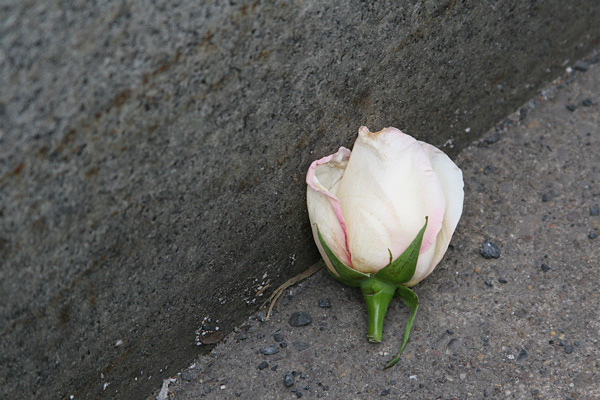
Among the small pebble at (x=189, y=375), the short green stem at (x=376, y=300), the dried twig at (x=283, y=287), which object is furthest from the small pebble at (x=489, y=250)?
the small pebble at (x=189, y=375)

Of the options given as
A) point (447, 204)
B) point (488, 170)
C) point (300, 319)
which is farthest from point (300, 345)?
point (488, 170)

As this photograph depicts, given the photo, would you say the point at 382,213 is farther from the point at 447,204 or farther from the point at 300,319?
the point at 300,319

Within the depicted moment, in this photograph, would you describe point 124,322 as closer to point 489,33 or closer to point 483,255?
point 483,255

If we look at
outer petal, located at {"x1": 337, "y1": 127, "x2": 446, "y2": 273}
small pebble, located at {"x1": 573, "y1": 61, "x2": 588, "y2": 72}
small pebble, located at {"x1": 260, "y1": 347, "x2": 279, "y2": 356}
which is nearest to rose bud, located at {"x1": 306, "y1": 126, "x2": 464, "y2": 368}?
outer petal, located at {"x1": 337, "y1": 127, "x2": 446, "y2": 273}

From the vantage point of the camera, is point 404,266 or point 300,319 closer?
point 404,266

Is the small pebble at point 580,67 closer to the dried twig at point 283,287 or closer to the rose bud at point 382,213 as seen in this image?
the rose bud at point 382,213

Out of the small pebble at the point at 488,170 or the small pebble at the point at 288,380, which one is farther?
the small pebble at the point at 488,170
